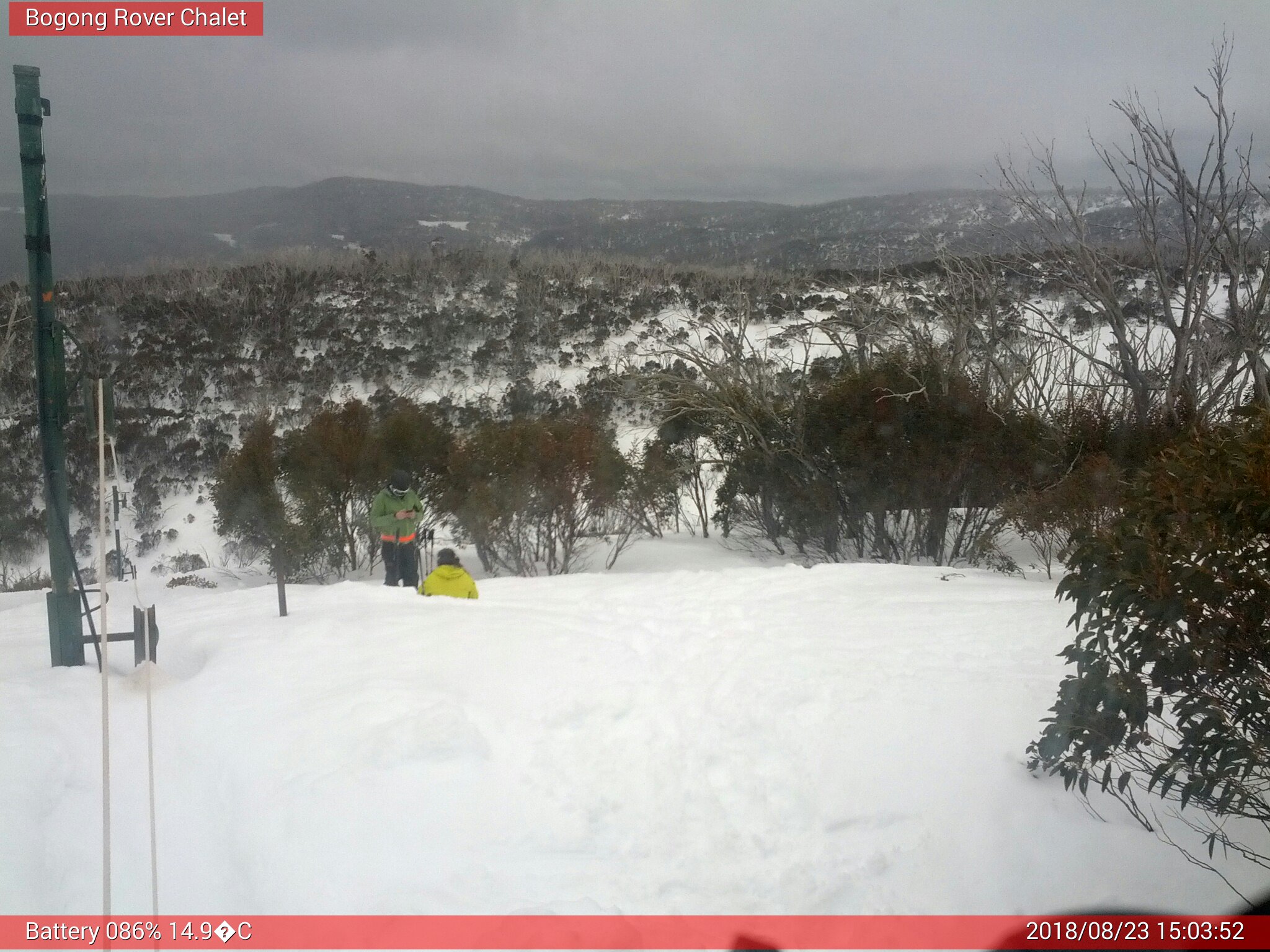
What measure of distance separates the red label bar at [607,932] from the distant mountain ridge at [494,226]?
12.6 ft

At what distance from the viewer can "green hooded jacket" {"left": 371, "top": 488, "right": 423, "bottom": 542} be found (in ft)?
29.0

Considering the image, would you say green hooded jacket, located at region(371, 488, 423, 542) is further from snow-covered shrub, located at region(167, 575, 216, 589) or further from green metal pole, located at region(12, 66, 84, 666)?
snow-covered shrub, located at region(167, 575, 216, 589)

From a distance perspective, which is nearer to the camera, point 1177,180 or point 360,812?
point 360,812

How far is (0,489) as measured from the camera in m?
15.8

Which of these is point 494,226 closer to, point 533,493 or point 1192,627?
point 533,493

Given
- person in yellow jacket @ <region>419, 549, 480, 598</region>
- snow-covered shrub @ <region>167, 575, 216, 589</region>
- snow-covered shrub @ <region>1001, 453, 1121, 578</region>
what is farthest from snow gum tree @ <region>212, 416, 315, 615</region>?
snow-covered shrub @ <region>1001, 453, 1121, 578</region>

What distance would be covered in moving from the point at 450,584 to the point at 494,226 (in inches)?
1479

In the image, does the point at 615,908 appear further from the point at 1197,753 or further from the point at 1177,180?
the point at 1177,180

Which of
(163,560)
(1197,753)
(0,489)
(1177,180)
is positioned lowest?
(163,560)

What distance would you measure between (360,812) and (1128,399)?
12112 mm

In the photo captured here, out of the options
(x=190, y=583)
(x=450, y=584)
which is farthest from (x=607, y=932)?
Answer: (x=190, y=583)

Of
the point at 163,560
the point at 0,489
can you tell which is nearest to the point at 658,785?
the point at 163,560

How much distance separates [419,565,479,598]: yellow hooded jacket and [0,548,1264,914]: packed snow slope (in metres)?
1.20

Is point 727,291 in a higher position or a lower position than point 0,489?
higher
